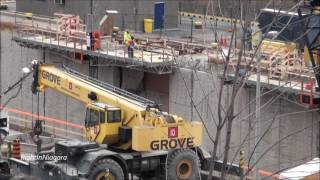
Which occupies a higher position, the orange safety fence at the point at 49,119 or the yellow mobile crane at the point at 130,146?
the yellow mobile crane at the point at 130,146

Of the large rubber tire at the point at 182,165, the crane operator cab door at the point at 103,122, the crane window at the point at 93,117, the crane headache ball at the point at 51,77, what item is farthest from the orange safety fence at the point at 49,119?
the large rubber tire at the point at 182,165

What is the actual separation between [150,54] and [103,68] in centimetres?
362

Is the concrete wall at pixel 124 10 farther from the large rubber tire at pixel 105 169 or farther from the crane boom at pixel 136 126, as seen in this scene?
the large rubber tire at pixel 105 169

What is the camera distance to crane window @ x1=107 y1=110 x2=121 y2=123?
841 inches

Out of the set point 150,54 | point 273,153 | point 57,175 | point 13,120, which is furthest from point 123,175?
point 13,120

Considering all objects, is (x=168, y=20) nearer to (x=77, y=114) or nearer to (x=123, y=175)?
(x=77, y=114)

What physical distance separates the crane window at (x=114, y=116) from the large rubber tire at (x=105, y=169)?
1.46 meters

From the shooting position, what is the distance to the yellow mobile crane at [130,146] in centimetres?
2050

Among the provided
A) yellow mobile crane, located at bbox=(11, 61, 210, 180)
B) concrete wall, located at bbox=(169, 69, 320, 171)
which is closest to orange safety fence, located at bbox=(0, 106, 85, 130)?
concrete wall, located at bbox=(169, 69, 320, 171)

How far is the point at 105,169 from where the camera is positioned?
20.2 meters

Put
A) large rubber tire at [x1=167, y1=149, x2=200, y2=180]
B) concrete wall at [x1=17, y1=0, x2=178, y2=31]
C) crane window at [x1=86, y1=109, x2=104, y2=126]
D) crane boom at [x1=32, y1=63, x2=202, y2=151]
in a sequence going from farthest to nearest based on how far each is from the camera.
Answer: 1. concrete wall at [x1=17, y1=0, x2=178, y2=31]
2. crane window at [x1=86, y1=109, x2=104, y2=126]
3. large rubber tire at [x1=167, y1=149, x2=200, y2=180]
4. crane boom at [x1=32, y1=63, x2=202, y2=151]

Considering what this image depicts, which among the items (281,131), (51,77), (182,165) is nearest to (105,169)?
(182,165)

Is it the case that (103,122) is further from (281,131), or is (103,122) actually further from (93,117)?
(281,131)

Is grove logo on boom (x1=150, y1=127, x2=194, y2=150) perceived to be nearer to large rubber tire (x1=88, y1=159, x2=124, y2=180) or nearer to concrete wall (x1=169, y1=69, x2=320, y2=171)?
large rubber tire (x1=88, y1=159, x2=124, y2=180)
